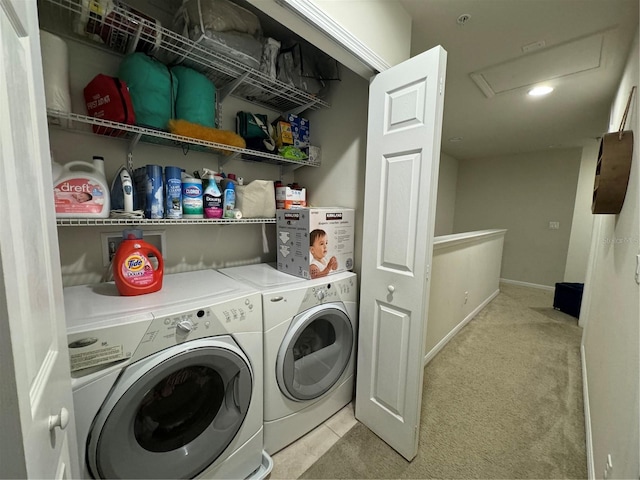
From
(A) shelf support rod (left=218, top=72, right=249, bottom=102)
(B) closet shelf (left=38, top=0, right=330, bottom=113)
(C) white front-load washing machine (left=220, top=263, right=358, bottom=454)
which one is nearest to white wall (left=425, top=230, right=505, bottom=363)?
(C) white front-load washing machine (left=220, top=263, right=358, bottom=454)

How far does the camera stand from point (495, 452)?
53.5 inches

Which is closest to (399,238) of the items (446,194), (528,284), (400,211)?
(400,211)

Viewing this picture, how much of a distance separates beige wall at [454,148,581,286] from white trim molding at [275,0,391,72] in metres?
4.39

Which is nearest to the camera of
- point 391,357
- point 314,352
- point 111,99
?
point 111,99

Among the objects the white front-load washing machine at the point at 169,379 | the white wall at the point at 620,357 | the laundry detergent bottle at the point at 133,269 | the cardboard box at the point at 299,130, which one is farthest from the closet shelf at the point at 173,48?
the white wall at the point at 620,357

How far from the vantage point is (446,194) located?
15.8 ft

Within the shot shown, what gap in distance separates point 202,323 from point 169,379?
314mm

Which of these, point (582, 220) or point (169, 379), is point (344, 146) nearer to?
point (169, 379)

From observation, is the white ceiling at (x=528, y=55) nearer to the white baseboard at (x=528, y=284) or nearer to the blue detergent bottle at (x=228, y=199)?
the blue detergent bottle at (x=228, y=199)

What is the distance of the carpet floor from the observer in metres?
1.28

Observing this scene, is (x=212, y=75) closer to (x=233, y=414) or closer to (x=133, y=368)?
(x=133, y=368)

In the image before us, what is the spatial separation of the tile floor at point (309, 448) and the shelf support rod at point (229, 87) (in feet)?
6.57

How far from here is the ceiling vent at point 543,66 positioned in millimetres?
1545

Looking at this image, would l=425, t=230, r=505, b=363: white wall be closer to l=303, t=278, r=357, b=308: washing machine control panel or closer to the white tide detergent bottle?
l=303, t=278, r=357, b=308: washing machine control panel
